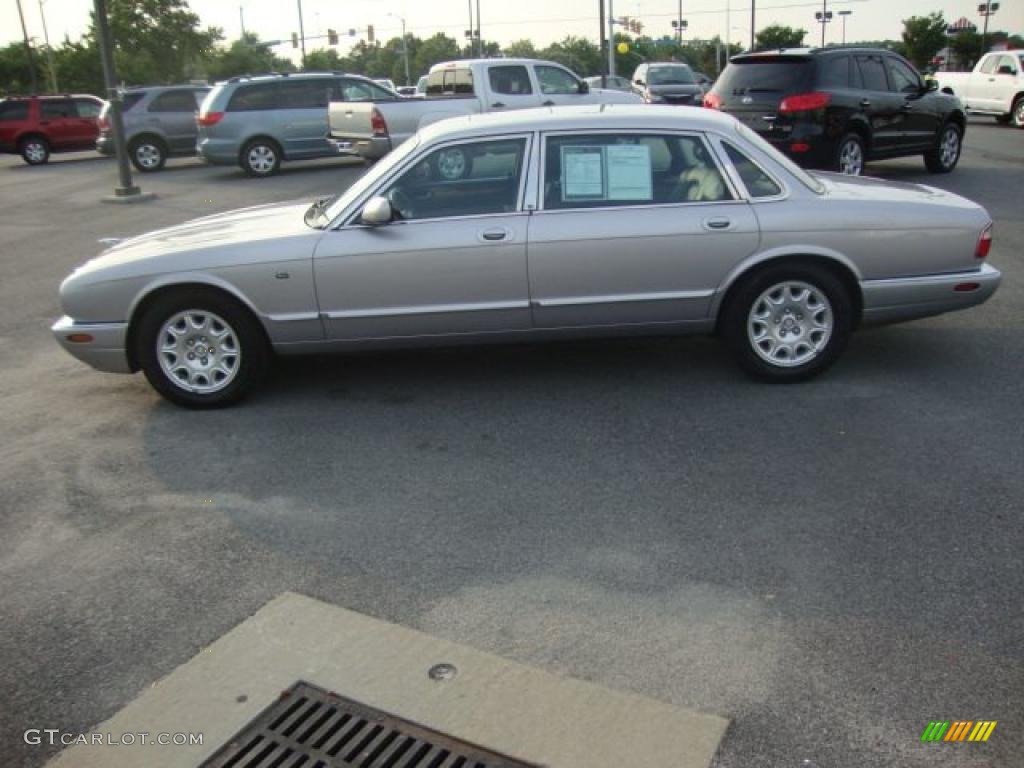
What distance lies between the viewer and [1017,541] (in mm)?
3762

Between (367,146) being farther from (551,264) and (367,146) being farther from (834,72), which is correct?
(551,264)

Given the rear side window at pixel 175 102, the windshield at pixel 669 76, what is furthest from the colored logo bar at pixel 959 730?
the windshield at pixel 669 76

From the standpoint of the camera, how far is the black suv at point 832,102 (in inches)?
483

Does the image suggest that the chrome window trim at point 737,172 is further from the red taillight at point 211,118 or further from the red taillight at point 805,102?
the red taillight at point 211,118

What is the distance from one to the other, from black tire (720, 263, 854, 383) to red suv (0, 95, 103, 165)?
24401mm

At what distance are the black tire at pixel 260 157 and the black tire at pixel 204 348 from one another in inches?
553

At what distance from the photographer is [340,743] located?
2.84 meters

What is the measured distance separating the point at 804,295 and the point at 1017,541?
2085mm

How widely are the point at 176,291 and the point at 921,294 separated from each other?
4.26m

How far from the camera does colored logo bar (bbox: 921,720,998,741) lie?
2742mm

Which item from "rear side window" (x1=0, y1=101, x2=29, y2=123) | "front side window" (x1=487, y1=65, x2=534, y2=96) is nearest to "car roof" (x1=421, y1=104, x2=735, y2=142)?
"front side window" (x1=487, y1=65, x2=534, y2=96)

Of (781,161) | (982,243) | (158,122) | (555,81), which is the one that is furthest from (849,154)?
(158,122)

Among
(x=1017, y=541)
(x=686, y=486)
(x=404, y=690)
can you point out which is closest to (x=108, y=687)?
(x=404, y=690)

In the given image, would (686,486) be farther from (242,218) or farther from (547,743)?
(242,218)
